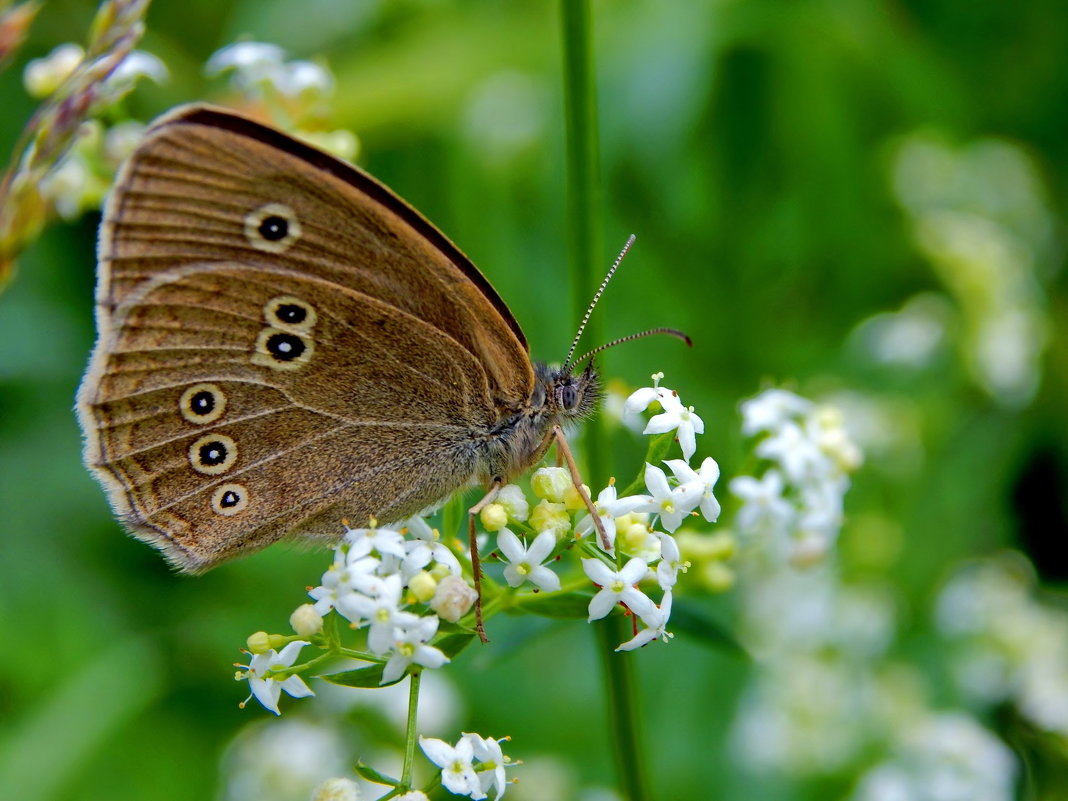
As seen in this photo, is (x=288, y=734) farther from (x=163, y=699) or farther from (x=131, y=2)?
(x=131, y=2)

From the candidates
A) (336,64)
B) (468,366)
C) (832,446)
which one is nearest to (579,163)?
(468,366)

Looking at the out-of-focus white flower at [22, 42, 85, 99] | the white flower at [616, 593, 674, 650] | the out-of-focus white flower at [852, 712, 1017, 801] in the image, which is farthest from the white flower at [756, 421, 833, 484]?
the out-of-focus white flower at [22, 42, 85, 99]

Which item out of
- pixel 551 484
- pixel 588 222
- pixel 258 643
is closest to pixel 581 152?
pixel 588 222

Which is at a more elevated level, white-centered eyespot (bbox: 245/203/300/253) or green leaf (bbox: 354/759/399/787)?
white-centered eyespot (bbox: 245/203/300/253)

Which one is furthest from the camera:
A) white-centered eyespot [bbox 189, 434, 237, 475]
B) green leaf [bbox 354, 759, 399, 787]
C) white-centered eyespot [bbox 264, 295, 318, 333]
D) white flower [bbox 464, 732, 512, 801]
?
white-centered eyespot [bbox 264, 295, 318, 333]

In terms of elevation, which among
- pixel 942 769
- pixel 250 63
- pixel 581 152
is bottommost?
pixel 942 769

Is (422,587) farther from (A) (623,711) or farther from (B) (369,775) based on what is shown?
(A) (623,711)

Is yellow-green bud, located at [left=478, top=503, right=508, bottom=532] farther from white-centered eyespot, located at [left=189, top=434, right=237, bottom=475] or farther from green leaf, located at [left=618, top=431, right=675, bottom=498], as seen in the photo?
white-centered eyespot, located at [left=189, top=434, right=237, bottom=475]
